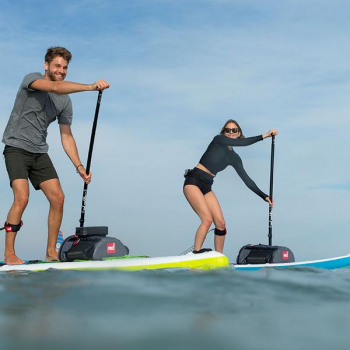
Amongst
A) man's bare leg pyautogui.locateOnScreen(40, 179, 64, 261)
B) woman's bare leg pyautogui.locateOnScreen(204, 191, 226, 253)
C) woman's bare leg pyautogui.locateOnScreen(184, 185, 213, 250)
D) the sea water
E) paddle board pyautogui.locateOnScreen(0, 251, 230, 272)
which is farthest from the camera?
woman's bare leg pyautogui.locateOnScreen(204, 191, 226, 253)

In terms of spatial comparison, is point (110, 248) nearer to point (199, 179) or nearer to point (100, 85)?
point (199, 179)

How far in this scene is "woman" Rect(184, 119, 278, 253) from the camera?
728 centimetres

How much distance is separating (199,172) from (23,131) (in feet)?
9.27

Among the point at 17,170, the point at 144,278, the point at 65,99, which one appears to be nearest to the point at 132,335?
the point at 144,278

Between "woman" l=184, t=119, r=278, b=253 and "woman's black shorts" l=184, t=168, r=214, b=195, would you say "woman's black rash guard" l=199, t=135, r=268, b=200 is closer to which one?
"woman" l=184, t=119, r=278, b=253

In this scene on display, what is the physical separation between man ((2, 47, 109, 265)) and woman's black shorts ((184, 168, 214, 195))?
7.09 feet

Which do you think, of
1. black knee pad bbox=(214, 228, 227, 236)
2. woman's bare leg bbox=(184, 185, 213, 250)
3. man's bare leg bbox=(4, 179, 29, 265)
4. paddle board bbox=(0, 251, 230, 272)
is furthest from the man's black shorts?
black knee pad bbox=(214, 228, 227, 236)

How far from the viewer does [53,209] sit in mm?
6113

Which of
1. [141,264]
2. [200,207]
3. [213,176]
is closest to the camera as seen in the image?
[141,264]

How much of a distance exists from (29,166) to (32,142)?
30cm

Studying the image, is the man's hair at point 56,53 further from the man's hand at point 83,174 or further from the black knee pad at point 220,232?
the black knee pad at point 220,232

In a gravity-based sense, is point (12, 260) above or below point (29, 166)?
below

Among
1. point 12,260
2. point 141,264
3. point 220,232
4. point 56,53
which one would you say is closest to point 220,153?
point 220,232

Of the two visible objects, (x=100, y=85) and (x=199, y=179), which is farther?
(x=199, y=179)
